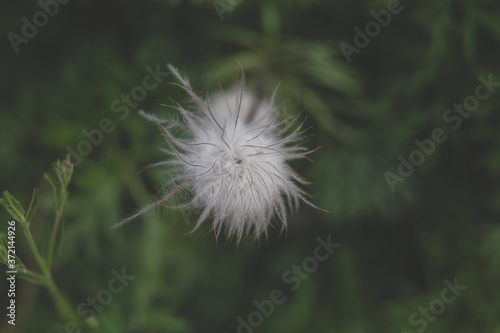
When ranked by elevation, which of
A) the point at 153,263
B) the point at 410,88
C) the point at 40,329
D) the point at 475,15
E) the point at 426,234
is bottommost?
the point at 40,329

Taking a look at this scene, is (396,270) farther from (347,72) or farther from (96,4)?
(96,4)

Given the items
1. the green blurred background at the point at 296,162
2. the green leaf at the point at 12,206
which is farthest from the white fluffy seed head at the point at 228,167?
the green blurred background at the point at 296,162

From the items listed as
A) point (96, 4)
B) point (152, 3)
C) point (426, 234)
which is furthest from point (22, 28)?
point (426, 234)

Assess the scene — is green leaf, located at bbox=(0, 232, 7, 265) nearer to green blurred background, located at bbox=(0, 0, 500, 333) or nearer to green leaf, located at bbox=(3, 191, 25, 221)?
green leaf, located at bbox=(3, 191, 25, 221)

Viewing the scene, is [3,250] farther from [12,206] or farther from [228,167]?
[228,167]

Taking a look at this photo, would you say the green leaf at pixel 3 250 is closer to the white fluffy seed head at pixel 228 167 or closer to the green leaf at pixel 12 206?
the green leaf at pixel 12 206

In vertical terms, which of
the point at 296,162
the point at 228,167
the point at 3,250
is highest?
the point at 296,162

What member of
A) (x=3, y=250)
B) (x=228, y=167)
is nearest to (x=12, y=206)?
(x=3, y=250)

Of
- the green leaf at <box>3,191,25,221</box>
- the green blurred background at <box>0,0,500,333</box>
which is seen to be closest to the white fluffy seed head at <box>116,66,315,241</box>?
the green leaf at <box>3,191,25,221</box>
